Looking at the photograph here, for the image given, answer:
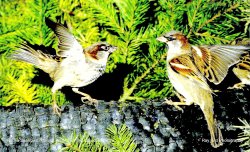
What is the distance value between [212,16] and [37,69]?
22.8 inches

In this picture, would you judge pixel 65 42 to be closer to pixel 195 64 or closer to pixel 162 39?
pixel 162 39

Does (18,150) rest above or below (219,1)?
below

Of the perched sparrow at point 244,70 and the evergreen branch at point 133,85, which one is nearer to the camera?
the evergreen branch at point 133,85

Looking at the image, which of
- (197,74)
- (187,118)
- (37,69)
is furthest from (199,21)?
(37,69)

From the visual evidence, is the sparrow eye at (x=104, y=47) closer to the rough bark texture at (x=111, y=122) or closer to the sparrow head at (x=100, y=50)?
the sparrow head at (x=100, y=50)

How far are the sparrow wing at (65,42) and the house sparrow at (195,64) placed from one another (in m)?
0.25

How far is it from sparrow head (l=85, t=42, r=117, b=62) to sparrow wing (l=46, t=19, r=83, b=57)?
0.12 ft

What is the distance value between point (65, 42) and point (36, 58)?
7.6 inches

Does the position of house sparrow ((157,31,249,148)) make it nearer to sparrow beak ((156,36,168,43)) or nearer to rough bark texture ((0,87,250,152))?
sparrow beak ((156,36,168,43))

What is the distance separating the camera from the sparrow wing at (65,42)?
1122 mm

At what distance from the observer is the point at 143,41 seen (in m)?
1.17

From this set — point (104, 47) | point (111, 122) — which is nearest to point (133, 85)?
point (104, 47)

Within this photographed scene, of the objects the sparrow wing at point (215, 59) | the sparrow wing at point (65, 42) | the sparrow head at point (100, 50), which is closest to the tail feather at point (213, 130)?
the sparrow wing at point (215, 59)

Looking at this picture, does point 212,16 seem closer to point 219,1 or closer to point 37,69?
point 219,1
